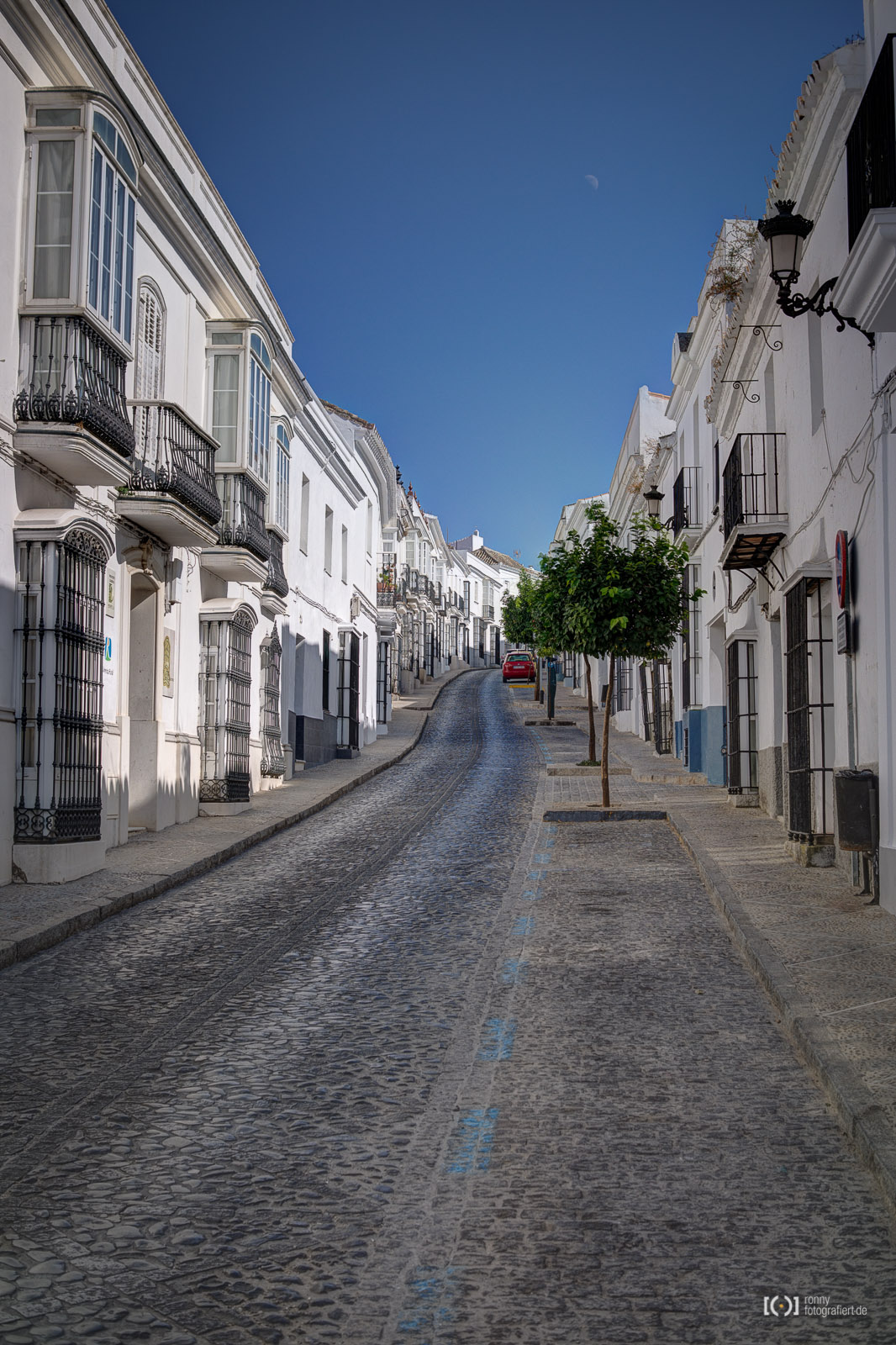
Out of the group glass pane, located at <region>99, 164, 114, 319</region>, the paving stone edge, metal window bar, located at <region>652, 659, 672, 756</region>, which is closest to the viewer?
the paving stone edge

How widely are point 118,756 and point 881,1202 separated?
10.6 meters

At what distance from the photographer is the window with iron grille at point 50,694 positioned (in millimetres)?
10930

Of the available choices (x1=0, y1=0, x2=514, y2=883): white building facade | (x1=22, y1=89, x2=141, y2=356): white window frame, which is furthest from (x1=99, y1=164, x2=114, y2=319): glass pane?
(x1=22, y1=89, x2=141, y2=356): white window frame

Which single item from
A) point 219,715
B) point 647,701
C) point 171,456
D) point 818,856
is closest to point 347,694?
point 647,701

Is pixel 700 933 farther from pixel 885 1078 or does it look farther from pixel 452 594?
pixel 452 594

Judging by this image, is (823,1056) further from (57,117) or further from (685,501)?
(685,501)

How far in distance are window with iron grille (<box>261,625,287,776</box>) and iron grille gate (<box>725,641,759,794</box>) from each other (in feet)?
23.2

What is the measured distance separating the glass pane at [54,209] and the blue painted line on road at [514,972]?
23.7ft

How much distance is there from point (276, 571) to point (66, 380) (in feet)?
32.0

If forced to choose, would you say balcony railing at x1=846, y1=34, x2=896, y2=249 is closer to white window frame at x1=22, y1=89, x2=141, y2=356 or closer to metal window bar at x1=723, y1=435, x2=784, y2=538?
metal window bar at x1=723, y1=435, x2=784, y2=538

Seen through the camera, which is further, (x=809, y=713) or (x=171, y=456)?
(x=171, y=456)

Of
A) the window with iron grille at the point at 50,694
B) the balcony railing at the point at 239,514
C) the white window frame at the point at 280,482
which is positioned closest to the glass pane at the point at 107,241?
the window with iron grille at the point at 50,694

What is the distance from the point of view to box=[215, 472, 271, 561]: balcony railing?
16.8 meters

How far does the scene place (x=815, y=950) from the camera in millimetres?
7820
